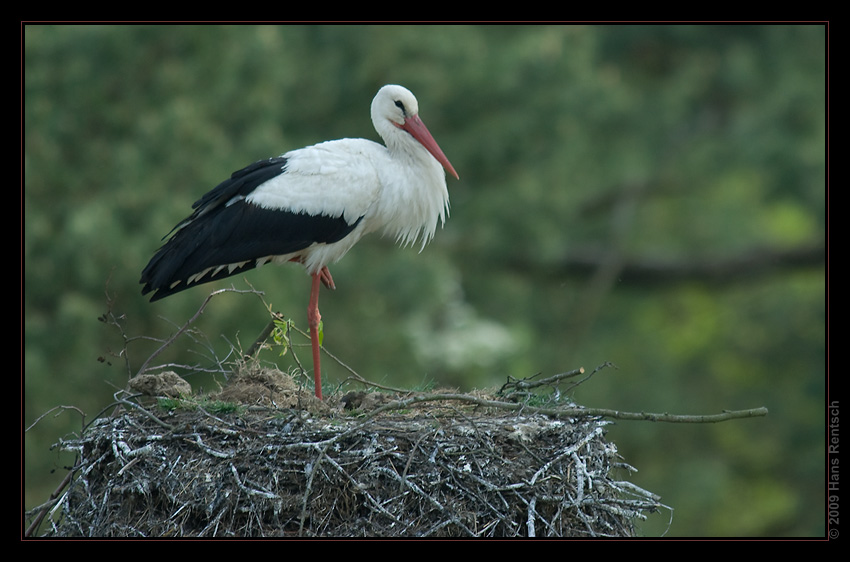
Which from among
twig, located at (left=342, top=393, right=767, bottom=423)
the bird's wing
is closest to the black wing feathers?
the bird's wing

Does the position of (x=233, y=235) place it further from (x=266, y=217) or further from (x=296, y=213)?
(x=296, y=213)

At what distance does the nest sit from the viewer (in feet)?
14.2

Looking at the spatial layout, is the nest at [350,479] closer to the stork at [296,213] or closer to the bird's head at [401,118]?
the stork at [296,213]

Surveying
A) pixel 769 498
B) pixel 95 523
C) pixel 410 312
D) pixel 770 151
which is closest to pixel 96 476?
pixel 95 523

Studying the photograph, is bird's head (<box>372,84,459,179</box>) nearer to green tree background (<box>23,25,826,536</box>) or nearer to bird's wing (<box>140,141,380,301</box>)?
bird's wing (<box>140,141,380,301</box>)

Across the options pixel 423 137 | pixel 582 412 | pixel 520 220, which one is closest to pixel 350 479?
pixel 582 412

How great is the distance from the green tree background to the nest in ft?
5.98

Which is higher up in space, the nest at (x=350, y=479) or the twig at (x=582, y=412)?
the twig at (x=582, y=412)

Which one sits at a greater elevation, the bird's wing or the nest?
the bird's wing

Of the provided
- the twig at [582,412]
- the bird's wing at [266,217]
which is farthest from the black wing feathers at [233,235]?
the twig at [582,412]

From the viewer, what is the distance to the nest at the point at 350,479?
170 inches

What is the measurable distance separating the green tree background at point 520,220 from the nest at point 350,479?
5.98ft

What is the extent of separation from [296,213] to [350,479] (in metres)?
1.83

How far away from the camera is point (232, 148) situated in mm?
10828
